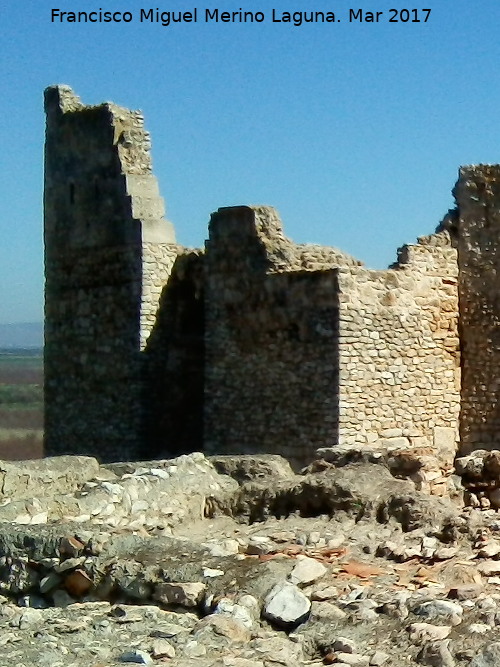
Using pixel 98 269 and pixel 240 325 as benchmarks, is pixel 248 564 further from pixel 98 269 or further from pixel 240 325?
pixel 98 269

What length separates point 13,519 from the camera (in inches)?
273

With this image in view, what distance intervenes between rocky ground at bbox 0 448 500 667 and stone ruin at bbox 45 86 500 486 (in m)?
5.05

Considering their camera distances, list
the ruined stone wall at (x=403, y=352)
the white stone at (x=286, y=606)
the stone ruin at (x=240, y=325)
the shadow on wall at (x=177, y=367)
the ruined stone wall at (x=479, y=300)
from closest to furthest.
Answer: the white stone at (x=286, y=606)
the ruined stone wall at (x=403, y=352)
the stone ruin at (x=240, y=325)
the ruined stone wall at (x=479, y=300)
the shadow on wall at (x=177, y=367)

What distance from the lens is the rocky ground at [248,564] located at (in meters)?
4.70

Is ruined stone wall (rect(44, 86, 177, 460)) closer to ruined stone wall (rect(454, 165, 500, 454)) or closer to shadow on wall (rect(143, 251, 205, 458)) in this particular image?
shadow on wall (rect(143, 251, 205, 458))

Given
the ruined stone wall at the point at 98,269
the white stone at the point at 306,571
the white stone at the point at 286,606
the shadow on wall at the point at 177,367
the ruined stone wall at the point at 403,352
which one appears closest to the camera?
the white stone at the point at 286,606

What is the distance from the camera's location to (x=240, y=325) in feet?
47.7

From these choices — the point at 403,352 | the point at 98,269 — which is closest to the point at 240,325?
the point at 403,352

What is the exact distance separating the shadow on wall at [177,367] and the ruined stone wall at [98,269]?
0.51ft

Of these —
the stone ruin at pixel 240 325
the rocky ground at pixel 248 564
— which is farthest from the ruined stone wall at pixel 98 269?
the rocky ground at pixel 248 564

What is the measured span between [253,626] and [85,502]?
2626 mm

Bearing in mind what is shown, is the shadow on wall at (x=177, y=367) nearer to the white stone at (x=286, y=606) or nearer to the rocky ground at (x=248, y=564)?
the rocky ground at (x=248, y=564)

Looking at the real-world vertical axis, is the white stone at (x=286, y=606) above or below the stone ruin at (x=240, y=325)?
below

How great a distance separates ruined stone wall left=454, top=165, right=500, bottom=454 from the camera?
49.1 feet
